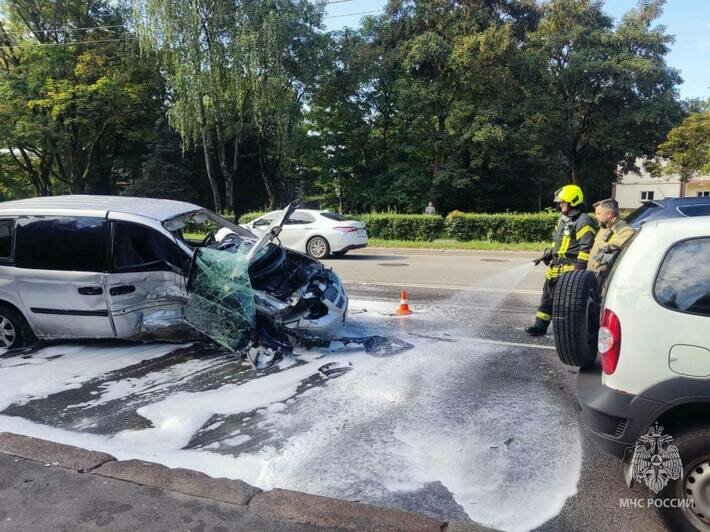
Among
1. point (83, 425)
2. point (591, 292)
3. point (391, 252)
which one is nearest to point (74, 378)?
point (83, 425)

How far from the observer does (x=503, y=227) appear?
18047 millimetres

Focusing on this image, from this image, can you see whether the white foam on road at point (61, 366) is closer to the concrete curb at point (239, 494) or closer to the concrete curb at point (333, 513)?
the concrete curb at point (239, 494)

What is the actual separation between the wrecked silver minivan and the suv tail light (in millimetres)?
A: 3087

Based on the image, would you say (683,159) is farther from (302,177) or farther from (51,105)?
(51,105)

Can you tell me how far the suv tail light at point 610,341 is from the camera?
9.00 feet

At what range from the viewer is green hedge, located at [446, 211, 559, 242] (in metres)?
17.7

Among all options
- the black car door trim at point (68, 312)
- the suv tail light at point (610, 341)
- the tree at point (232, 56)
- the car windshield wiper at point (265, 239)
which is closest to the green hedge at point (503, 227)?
the tree at point (232, 56)

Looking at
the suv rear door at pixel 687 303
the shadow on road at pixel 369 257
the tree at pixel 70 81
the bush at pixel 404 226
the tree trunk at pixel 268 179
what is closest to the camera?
the suv rear door at pixel 687 303

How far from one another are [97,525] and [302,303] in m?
2.89

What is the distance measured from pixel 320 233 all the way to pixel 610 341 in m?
12.4

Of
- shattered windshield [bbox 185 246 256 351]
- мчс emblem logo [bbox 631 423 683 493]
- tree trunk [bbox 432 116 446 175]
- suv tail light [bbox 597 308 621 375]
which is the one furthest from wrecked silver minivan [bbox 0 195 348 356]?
tree trunk [bbox 432 116 446 175]

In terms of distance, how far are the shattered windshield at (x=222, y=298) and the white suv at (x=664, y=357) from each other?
10.8 ft

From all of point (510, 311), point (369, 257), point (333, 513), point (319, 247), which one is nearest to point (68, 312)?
point (333, 513)

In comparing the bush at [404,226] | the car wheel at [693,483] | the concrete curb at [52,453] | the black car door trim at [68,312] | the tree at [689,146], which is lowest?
the concrete curb at [52,453]
